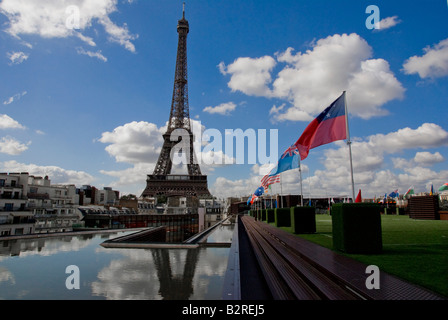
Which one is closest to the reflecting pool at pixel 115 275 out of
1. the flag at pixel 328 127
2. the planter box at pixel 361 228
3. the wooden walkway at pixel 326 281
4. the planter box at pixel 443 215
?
the wooden walkway at pixel 326 281

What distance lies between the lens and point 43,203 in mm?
40125

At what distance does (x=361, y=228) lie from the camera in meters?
8.70

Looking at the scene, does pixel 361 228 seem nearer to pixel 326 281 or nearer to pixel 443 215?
pixel 326 281

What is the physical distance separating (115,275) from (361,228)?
25.3ft

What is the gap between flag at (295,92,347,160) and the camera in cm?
1027

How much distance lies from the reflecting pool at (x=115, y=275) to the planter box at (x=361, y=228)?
4.15 metres

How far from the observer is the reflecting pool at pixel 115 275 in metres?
→ 6.32

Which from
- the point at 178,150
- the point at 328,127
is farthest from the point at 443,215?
the point at 178,150

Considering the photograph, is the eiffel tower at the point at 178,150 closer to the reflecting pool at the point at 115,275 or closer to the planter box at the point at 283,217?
the planter box at the point at 283,217

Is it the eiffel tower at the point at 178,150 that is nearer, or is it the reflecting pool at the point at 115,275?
the reflecting pool at the point at 115,275

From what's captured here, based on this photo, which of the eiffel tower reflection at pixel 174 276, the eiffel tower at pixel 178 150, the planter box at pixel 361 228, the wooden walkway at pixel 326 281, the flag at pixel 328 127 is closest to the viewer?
the wooden walkway at pixel 326 281

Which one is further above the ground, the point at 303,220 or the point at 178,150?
the point at 178,150
